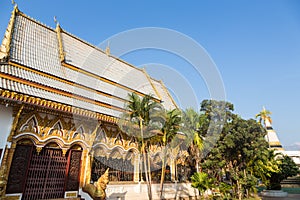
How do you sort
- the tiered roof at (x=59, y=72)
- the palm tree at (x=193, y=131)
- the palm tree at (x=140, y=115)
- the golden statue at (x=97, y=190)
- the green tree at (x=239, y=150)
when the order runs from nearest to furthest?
the tiered roof at (x=59, y=72) < the golden statue at (x=97, y=190) < the palm tree at (x=140, y=115) < the green tree at (x=239, y=150) < the palm tree at (x=193, y=131)

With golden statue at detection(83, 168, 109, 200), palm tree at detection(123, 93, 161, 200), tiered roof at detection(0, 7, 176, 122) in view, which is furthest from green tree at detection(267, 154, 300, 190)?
golden statue at detection(83, 168, 109, 200)

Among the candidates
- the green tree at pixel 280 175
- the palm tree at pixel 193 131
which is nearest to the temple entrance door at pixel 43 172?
the palm tree at pixel 193 131

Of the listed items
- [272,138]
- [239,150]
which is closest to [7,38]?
[239,150]

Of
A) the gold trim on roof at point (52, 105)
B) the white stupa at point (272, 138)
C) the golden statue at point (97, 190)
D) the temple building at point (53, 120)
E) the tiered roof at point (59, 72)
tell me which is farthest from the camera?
the white stupa at point (272, 138)

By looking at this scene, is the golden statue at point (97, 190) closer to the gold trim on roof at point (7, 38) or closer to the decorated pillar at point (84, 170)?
the decorated pillar at point (84, 170)

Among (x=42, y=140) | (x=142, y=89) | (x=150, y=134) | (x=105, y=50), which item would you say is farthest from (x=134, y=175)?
(x=105, y=50)

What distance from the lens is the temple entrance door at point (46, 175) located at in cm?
756

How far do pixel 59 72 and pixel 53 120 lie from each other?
10.3ft

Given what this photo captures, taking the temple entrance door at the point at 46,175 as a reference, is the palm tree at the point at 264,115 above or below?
above

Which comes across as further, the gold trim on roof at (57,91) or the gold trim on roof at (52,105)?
the gold trim on roof at (57,91)

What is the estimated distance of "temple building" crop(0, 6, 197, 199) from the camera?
719 centimetres

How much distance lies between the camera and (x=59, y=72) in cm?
1033

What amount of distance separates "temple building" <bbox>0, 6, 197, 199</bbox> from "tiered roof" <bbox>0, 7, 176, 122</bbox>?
0.03 meters

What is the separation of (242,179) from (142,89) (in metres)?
10.3
